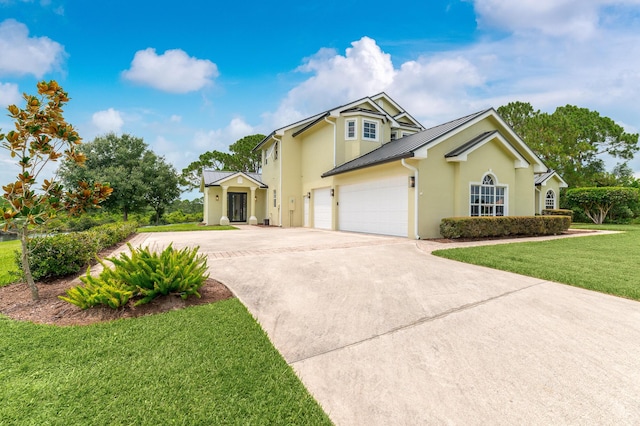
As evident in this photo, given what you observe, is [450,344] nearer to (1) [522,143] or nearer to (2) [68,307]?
(2) [68,307]

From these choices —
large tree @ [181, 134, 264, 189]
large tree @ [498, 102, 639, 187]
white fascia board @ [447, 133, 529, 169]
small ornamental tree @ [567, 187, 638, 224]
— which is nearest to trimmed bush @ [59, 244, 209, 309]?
white fascia board @ [447, 133, 529, 169]

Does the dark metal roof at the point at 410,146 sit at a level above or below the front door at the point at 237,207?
above

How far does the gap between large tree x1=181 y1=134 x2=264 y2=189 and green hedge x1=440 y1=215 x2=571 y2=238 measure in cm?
3099

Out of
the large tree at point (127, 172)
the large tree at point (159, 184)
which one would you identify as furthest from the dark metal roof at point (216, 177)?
the large tree at point (127, 172)

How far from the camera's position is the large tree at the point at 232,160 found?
3834 cm

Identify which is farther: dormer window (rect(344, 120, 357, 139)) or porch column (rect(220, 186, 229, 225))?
porch column (rect(220, 186, 229, 225))

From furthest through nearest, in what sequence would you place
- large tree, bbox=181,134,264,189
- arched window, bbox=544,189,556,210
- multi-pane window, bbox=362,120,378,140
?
large tree, bbox=181,134,264,189 < arched window, bbox=544,189,556,210 < multi-pane window, bbox=362,120,378,140

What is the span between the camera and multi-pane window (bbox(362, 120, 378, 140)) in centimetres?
1670

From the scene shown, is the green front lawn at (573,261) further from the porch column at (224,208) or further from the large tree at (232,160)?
the large tree at (232,160)

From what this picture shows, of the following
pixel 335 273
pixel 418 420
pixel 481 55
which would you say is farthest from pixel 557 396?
pixel 481 55

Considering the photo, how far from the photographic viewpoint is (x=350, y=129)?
656 inches

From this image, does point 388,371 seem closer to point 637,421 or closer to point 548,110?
point 637,421

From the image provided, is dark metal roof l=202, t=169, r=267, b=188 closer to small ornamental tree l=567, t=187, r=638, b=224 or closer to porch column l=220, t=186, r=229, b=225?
porch column l=220, t=186, r=229, b=225

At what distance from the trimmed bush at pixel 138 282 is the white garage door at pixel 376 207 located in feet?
29.6
